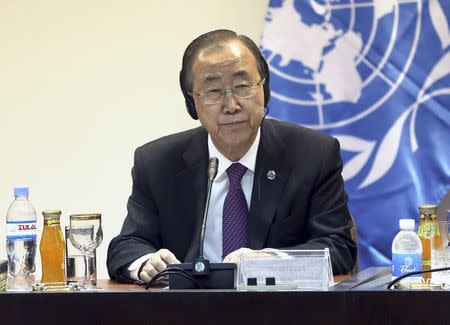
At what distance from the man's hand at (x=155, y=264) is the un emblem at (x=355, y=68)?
56.8 inches

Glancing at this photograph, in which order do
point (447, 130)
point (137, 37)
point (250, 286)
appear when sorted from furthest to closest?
point (137, 37)
point (447, 130)
point (250, 286)

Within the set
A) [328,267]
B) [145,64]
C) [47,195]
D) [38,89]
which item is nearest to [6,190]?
[47,195]

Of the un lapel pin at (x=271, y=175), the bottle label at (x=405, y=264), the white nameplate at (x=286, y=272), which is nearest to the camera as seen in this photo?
the white nameplate at (x=286, y=272)

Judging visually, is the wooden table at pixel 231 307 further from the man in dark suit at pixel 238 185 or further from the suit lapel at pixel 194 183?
the suit lapel at pixel 194 183

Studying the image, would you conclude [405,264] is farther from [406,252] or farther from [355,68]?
[355,68]

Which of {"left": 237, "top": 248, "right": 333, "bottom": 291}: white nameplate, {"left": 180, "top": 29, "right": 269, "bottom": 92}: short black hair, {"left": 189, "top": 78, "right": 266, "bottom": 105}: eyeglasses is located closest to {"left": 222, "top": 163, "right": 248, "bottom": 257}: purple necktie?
{"left": 189, "top": 78, "right": 266, "bottom": 105}: eyeglasses

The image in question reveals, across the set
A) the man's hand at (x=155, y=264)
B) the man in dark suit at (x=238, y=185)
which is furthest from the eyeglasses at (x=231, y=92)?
the man's hand at (x=155, y=264)

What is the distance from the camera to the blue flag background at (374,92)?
12.8ft

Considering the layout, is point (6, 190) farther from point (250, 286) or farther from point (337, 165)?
point (250, 286)

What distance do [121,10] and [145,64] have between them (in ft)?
0.95

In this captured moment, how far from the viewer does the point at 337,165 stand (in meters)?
3.22

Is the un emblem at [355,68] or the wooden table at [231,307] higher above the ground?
the un emblem at [355,68]

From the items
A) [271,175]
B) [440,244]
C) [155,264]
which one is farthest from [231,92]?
[440,244]

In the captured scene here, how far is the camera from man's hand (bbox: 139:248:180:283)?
2.71 metres
